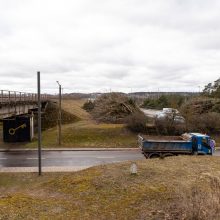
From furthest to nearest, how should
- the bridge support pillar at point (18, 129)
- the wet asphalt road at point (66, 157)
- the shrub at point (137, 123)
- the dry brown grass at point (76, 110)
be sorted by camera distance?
the dry brown grass at point (76, 110) → the shrub at point (137, 123) → the bridge support pillar at point (18, 129) → the wet asphalt road at point (66, 157)

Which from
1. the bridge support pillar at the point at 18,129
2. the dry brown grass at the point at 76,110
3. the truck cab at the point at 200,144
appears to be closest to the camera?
the truck cab at the point at 200,144

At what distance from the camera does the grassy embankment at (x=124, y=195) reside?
11789 millimetres

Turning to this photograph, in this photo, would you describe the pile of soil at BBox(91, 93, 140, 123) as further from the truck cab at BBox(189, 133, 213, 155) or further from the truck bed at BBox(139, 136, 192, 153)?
the truck bed at BBox(139, 136, 192, 153)

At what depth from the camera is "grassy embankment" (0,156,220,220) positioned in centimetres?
1179

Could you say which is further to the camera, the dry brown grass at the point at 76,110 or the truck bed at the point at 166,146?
the dry brown grass at the point at 76,110

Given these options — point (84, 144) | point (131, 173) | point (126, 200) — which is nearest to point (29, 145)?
point (84, 144)

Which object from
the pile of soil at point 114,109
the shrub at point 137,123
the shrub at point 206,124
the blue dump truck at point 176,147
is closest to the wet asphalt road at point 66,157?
the blue dump truck at point 176,147

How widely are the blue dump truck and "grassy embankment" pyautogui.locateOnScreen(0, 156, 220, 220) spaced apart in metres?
6.29

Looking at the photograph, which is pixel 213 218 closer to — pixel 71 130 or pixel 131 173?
pixel 131 173

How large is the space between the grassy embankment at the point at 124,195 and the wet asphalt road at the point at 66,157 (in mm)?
8498

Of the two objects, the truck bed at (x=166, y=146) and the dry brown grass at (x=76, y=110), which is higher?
the dry brown grass at (x=76, y=110)

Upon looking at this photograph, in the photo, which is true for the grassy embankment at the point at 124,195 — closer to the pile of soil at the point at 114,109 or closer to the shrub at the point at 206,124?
the shrub at the point at 206,124

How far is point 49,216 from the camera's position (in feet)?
38.7

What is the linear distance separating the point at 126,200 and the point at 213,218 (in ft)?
13.6
